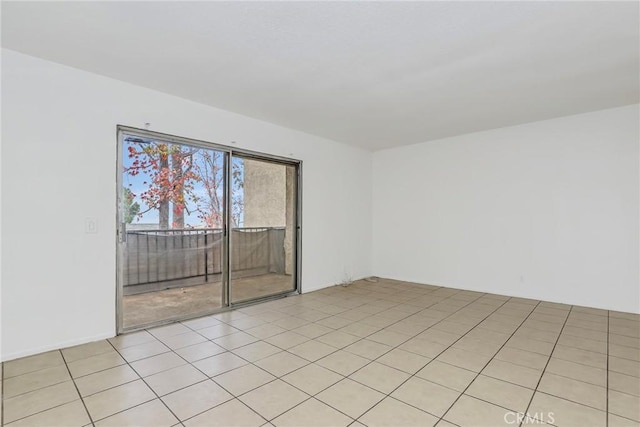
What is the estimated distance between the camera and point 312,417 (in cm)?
190

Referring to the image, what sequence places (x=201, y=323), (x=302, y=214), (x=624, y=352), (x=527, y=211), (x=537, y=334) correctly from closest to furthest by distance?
1. (x=624, y=352)
2. (x=537, y=334)
3. (x=201, y=323)
4. (x=527, y=211)
5. (x=302, y=214)

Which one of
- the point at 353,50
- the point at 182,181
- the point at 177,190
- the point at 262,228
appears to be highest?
the point at 353,50

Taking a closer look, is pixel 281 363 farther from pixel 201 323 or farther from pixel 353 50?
pixel 353 50

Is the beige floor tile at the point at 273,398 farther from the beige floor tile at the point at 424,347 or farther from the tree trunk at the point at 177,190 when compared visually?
the tree trunk at the point at 177,190

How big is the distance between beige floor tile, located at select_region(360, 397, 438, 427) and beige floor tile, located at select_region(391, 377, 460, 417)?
6 cm

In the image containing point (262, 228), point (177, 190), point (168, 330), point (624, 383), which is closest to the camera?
point (624, 383)

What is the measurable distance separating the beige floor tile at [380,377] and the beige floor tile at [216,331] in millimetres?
1499

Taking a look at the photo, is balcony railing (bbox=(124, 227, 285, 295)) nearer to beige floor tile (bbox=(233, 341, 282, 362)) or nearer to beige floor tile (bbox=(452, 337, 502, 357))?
beige floor tile (bbox=(233, 341, 282, 362))

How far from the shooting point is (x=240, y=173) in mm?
4375

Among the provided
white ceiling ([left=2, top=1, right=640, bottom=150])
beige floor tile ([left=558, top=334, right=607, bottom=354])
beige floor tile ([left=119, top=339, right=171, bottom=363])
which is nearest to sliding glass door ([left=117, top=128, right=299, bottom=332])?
beige floor tile ([left=119, top=339, right=171, bottom=363])

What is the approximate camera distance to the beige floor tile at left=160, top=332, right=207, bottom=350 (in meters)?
2.97

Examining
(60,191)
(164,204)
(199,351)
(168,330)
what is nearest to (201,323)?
(168,330)

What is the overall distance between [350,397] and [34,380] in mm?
2260

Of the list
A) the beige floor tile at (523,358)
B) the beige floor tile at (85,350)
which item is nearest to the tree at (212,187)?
the beige floor tile at (85,350)
